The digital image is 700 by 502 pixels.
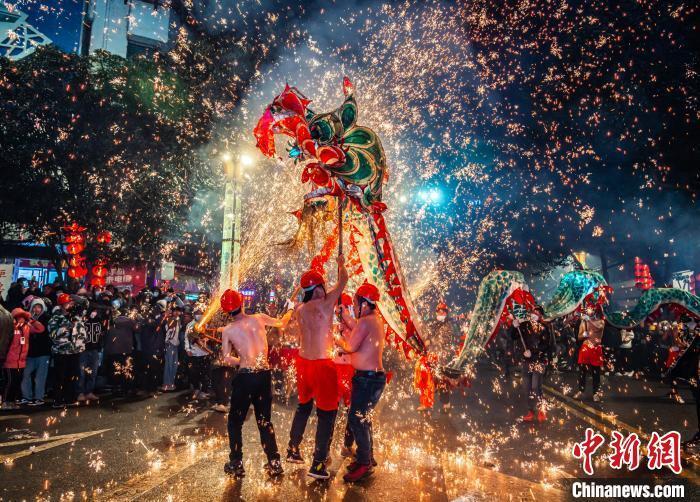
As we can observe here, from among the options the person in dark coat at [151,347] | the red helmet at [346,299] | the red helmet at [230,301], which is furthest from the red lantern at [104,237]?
the red helmet at [230,301]

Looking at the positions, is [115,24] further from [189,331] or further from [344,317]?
[344,317]

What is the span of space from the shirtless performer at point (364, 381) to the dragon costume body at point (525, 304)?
3.19 meters

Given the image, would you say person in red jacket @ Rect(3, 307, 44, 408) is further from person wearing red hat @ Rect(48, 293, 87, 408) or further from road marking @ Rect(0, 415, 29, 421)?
road marking @ Rect(0, 415, 29, 421)

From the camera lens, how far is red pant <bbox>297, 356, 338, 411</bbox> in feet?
14.9

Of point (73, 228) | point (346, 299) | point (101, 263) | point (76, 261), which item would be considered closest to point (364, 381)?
point (346, 299)

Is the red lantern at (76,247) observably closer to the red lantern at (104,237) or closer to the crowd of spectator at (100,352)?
the red lantern at (104,237)

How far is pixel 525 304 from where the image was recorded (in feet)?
27.0

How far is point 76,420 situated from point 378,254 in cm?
539

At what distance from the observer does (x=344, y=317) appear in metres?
5.54

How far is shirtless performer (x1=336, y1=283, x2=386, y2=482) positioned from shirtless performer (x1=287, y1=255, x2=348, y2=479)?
218 mm

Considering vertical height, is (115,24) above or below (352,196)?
above

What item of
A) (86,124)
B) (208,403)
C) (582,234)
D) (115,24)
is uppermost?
(115,24)

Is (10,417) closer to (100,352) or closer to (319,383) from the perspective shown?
(100,352)

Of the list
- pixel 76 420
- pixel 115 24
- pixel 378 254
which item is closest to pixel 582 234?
pixel 378 254
